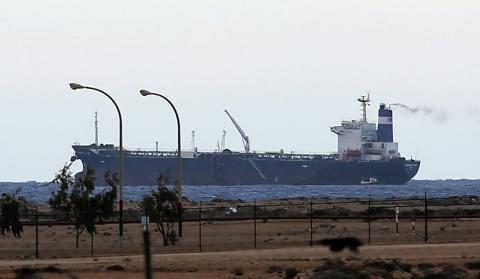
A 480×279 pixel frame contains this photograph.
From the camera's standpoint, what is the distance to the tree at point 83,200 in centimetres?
4650

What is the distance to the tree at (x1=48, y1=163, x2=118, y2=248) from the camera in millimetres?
46500

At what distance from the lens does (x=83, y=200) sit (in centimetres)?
4625

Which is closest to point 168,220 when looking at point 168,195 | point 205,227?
point 168,195

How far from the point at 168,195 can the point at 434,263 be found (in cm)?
1582

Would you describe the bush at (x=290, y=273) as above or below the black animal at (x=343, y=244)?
below

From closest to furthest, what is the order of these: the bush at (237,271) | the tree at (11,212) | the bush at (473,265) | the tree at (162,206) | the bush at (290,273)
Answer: the bush at (290,273)
the bush at (473,265)
the bush at (237,271)
the tree at (11,212)
the tree at (162,206)

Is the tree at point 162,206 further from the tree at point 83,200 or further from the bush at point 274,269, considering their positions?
the bush at point 274,269

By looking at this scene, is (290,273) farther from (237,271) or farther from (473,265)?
(473,265)

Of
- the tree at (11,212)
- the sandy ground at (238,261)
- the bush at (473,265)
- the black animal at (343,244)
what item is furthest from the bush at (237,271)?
the black animal at (343,244)

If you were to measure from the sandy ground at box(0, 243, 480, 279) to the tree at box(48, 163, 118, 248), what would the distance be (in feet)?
19.4

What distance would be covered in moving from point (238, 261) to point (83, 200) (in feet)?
37.9

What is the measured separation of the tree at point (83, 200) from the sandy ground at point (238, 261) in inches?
233

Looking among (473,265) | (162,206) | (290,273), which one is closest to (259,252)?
(162,206)

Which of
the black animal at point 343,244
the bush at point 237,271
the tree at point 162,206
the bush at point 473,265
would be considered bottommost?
the bush at point 237,271
